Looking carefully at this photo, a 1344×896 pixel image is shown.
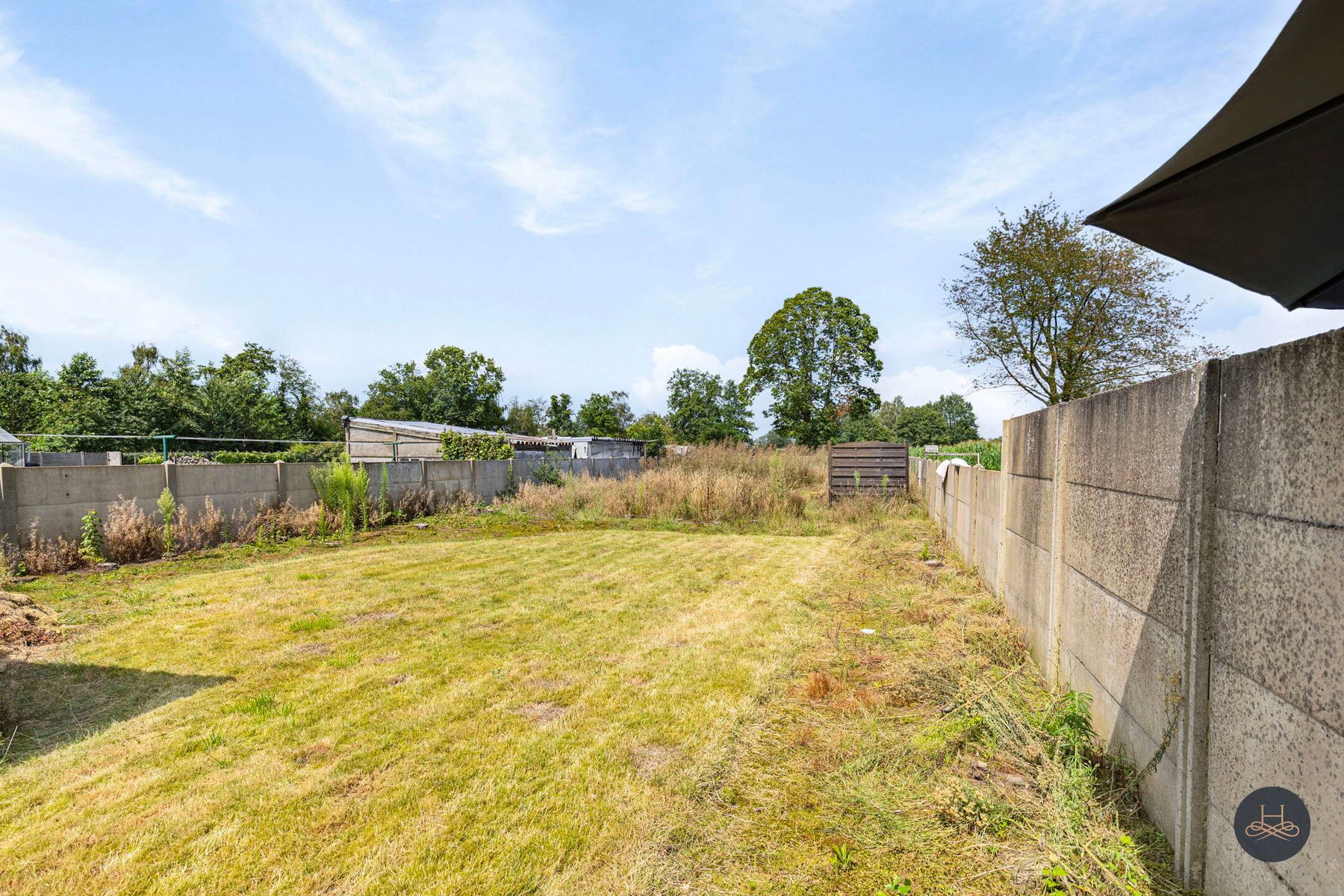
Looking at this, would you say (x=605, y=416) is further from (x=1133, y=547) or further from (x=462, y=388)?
(x=1133, y=547)

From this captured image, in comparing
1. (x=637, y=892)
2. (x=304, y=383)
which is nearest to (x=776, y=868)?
(x=637, y=892)

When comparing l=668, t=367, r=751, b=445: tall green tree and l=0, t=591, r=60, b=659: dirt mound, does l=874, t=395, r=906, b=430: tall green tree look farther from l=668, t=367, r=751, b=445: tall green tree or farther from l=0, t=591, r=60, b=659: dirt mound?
l=0, t=591, r=60, b=659: dirt mound

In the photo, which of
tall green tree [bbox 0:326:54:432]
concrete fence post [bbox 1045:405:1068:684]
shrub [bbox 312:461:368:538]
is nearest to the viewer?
concrete fence post [bbox 1045:405:1068:684]

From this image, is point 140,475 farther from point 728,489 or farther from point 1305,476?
point 1305,476

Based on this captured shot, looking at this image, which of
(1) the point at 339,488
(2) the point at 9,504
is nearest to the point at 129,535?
(2) the point at 9,504

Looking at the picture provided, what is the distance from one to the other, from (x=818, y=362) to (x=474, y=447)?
76.9ft

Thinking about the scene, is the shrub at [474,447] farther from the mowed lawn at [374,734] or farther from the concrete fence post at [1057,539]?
the concrete fence post at [1057,539]

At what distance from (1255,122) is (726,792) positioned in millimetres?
2905

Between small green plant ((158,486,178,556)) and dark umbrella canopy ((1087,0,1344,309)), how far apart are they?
427 inches

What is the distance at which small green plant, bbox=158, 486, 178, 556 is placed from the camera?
28.3ft

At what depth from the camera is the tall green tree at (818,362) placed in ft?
114

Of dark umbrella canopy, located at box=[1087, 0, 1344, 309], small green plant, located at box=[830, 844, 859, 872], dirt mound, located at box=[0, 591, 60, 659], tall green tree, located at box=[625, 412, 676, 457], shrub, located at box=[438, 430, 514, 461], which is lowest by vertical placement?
small green plant, located at box=[830, 844, 859, 872]

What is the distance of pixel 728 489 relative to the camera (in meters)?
13.2

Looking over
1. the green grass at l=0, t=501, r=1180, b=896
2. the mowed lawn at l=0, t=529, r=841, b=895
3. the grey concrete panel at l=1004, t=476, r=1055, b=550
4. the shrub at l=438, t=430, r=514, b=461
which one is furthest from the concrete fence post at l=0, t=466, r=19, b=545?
the grey concrete panel at l=1004, t=476, r=1055, b=550
